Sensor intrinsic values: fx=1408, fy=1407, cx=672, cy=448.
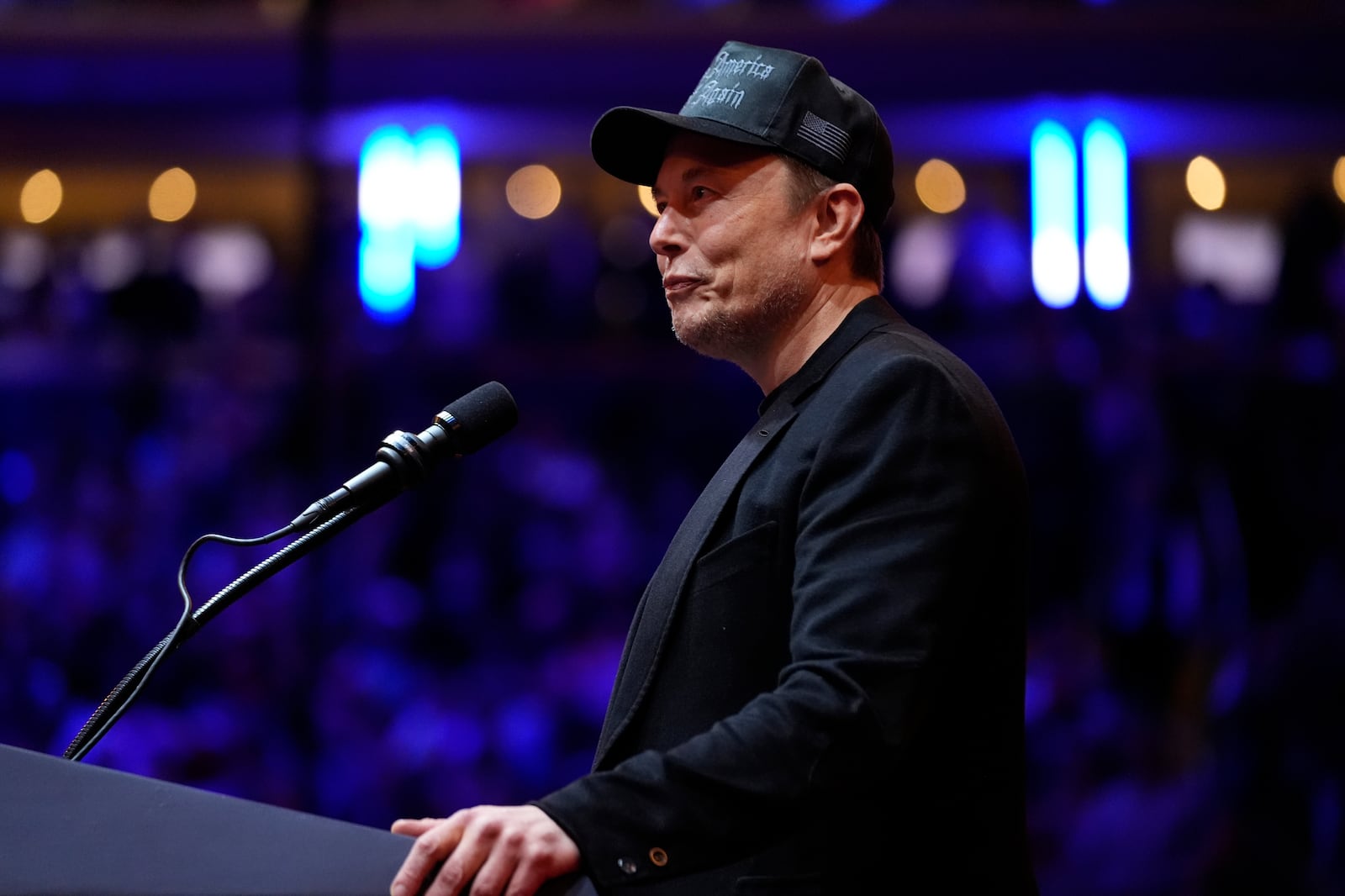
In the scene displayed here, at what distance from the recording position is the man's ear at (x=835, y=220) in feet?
4.59

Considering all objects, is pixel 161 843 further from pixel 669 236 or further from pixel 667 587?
pixel 669 236

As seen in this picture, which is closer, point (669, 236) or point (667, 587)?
point (667, 587)

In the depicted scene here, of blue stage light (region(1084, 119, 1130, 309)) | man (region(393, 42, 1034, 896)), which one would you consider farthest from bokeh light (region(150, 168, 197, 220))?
man (region(393, 42, 1034, 896))

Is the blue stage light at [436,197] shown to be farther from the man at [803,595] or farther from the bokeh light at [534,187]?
the man at [803,595]

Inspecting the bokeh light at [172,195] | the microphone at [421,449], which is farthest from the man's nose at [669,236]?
the bokeh light at [172,195]

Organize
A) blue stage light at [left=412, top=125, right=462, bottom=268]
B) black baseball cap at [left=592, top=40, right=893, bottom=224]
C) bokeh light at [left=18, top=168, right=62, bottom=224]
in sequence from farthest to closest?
bokeh light at [left=18, top=168, right=62, bottom=224] → blue stage light at [left=412, top=125, right=462, bottom=268] → black baseball cap at [left=592, top=40, right=893, bottom=224]

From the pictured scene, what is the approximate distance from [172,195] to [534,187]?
1622mm

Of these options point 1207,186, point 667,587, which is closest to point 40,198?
point 1207,186

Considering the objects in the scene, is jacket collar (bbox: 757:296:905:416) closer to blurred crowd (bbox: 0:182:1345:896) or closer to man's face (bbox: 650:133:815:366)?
man's face (bbox: 650:133:815:366)

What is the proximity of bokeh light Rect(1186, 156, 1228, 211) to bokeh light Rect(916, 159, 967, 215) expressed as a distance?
91 centimetres

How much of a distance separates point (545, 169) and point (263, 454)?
5.97 ft

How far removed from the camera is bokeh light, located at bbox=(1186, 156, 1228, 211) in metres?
5.67

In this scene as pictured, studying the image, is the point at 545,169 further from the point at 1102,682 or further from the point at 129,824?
the point at 129,824

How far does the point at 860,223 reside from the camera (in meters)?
1.43
